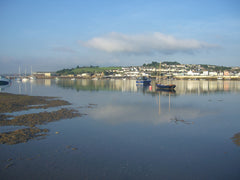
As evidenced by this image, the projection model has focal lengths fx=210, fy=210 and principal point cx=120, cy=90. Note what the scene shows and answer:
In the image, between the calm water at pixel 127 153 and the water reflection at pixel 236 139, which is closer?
the calm water at pixel 127 153

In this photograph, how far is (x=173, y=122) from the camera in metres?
15.9

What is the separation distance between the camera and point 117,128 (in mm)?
14031

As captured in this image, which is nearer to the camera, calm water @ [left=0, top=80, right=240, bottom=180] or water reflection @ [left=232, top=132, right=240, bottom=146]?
calm water @ [left=0, top=80, right=240, bottom=180]

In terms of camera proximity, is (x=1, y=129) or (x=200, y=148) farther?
(x=1, y=129)

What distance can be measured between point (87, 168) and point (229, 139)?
27.3 feet

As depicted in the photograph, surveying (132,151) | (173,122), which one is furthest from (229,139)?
(132,151)

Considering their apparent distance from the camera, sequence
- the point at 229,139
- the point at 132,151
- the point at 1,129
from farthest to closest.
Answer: the point at 1,129 < the point at 229,139 < the point at 132,151

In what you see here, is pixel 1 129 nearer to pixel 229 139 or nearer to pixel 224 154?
pixel 224 154

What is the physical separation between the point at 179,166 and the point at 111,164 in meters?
2.74

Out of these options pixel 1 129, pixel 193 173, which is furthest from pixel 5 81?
pixel 193 173

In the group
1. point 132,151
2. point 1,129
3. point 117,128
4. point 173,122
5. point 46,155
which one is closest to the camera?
point 46,155

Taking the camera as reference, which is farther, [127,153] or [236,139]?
[236,139]

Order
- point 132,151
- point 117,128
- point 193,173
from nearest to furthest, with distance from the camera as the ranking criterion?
point 193,173
point 132,151
point 117,128

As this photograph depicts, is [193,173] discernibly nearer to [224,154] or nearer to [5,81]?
[224,154]
